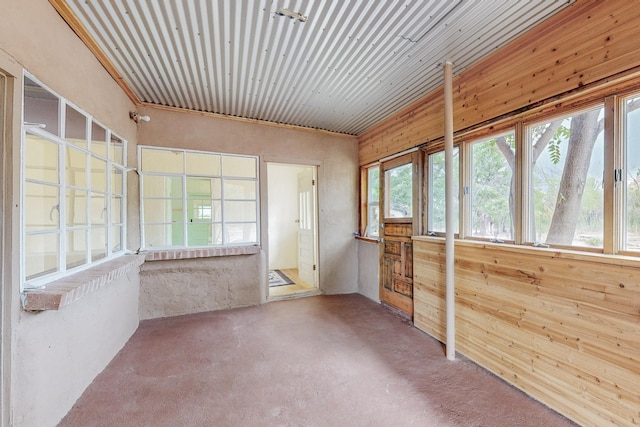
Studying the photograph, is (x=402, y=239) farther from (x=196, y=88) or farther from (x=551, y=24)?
(x=196, y=88)

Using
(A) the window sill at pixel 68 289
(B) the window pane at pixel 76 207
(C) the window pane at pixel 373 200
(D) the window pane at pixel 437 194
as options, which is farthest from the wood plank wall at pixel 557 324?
(B) the window pane at pixel 76 207

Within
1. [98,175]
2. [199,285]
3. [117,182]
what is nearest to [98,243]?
[98,175]

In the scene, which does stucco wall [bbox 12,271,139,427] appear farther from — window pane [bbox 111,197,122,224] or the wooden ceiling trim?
the wooden ceiling trim

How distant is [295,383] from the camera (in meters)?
2.04

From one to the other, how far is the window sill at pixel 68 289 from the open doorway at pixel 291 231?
2362mm

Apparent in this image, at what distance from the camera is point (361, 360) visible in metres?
2.37

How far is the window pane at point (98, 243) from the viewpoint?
2373 millimetres

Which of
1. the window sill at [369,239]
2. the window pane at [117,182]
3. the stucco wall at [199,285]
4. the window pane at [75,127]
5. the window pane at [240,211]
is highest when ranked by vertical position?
the window pane at [75,127]

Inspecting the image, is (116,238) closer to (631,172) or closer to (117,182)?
(117,182)

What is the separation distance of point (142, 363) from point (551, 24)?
4.32 m

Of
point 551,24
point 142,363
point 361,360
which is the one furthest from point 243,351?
point 551,24

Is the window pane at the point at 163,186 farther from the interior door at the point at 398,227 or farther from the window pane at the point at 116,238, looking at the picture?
the interior door at the point at 398,227

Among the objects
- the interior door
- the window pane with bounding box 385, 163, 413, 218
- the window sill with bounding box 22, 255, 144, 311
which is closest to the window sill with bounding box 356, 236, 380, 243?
the interior door

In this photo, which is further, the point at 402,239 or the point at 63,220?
the point at 402,239
